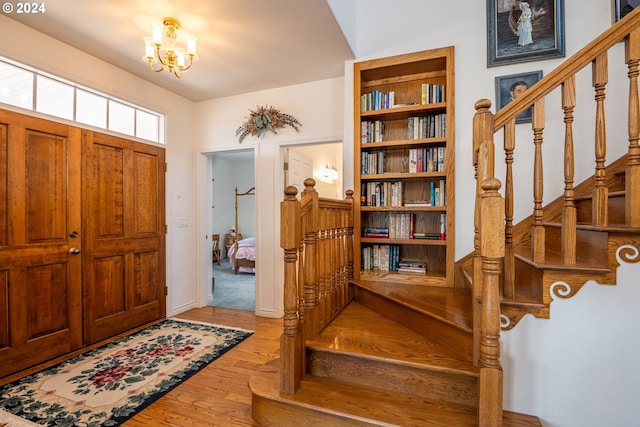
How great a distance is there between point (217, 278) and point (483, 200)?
5132mm

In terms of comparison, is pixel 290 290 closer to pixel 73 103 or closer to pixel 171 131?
pixel 73 103

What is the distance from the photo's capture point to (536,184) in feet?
4.60

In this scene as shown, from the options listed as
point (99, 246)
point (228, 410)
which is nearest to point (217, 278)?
point (99, 246)

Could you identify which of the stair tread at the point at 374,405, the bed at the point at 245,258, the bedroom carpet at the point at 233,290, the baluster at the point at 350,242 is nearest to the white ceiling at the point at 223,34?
the baluster at the point at 350,242

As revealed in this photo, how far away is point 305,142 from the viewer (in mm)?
3264

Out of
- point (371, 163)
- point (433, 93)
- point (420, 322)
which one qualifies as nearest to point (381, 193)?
point (371, 163)

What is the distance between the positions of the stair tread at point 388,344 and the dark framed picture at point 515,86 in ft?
6.23

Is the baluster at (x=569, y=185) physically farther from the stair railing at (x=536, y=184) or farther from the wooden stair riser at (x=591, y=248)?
the wooden stair riser at (x=591, y=248)

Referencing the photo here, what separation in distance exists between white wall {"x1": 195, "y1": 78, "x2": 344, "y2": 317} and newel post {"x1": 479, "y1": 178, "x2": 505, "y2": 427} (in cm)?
220

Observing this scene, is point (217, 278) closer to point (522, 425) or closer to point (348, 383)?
point (348, 383)

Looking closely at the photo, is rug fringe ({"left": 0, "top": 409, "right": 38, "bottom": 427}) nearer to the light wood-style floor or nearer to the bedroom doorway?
the light wood-style floor

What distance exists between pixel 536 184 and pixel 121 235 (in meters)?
3.54

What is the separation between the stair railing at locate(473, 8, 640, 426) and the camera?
116cm

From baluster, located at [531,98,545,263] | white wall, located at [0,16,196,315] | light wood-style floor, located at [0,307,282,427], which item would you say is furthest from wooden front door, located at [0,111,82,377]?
baluster, located at [531,98,545,263]
